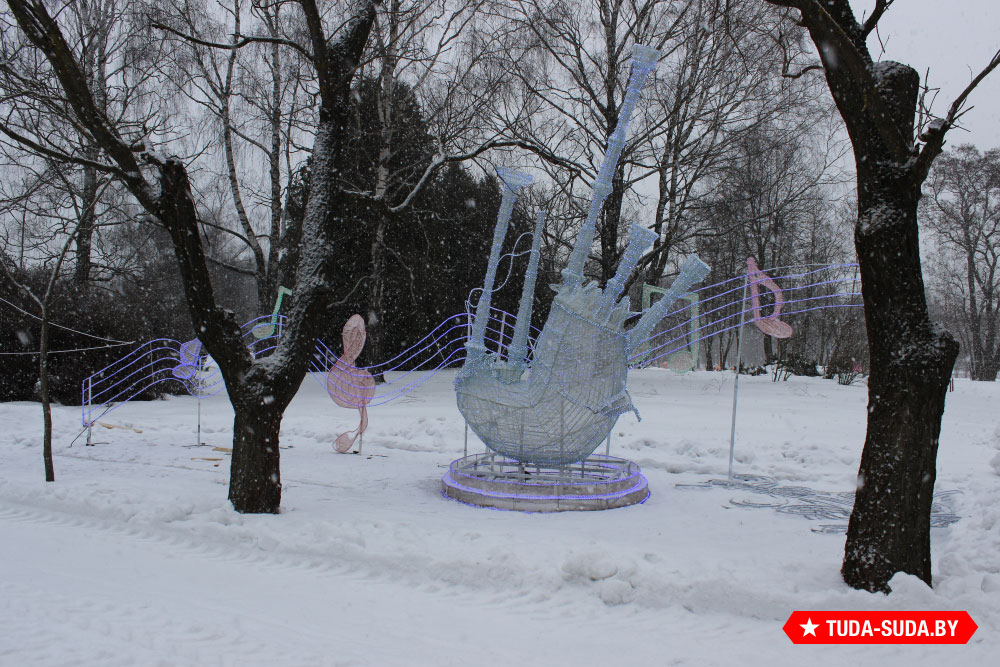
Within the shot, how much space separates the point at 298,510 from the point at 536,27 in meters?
13.4

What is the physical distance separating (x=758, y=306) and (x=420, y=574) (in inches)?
230

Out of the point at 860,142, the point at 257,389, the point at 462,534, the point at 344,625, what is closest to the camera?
the point at 344,625

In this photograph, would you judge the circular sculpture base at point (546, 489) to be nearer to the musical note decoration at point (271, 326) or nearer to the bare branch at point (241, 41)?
the bare branch at point (241, 41)

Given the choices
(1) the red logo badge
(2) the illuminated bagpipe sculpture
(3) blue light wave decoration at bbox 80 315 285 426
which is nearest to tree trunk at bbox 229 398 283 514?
(2) the illuminated bagpipe sculpture

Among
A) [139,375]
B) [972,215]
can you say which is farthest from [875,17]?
[972,215]

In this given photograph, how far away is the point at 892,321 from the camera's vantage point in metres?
4.47

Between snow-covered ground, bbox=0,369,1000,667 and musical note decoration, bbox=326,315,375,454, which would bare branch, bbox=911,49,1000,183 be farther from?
musical note decoration, bbox=326,315,375,454

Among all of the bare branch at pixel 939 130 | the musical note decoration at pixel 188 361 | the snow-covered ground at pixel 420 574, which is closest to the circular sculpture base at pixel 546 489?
the snow-covered ground at pixel 420 574

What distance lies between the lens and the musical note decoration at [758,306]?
326 inches

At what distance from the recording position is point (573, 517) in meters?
6.45

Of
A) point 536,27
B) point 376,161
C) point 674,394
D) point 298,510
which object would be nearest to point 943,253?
point 674,394

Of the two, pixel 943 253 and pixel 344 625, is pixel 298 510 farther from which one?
pixel 943 253

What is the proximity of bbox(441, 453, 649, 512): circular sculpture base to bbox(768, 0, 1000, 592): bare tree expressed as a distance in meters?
2.72

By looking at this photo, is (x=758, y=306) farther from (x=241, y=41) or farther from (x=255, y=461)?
(x=241, y=41)
